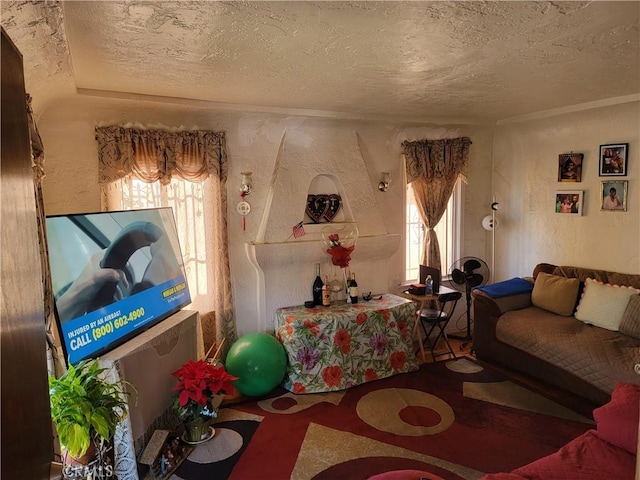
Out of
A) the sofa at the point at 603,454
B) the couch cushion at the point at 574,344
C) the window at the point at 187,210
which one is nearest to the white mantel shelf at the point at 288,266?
the window at the point at 187,210

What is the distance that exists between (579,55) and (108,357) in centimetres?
309

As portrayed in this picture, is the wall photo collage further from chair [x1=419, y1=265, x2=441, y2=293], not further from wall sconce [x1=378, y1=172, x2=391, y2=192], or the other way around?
wall sconce [x1=378, y1=172, x2=391, y2=192]

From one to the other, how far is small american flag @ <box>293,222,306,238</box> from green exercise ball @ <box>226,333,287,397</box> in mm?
977

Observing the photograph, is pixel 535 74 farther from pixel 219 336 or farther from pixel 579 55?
pixel 219 336

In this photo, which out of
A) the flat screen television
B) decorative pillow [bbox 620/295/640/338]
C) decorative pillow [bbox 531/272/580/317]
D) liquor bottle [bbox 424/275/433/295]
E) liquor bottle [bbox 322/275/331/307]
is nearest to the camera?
the flat screen television

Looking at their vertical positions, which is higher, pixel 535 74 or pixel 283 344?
pixel 535 74

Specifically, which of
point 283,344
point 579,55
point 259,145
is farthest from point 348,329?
point 579,55

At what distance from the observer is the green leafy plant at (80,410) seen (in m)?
1.88

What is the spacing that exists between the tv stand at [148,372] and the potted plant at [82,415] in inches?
13.2

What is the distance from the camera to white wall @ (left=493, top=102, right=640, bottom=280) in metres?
3.79

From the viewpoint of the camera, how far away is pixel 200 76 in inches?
109

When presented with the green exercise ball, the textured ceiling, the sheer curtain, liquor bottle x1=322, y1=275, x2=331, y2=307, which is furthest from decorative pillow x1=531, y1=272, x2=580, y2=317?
the sheer curtain

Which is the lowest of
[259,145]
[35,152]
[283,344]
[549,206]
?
[283,344]

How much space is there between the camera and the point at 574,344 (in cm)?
330
